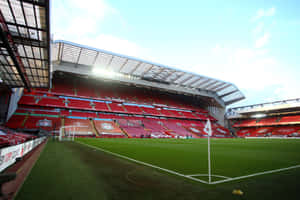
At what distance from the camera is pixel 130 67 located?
38844mm

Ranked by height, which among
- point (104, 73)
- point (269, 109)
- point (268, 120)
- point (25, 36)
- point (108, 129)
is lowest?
point (108, 129)

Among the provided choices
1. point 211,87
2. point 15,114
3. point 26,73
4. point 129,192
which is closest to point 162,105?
point 211,87

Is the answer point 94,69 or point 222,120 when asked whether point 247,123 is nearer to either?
point 222,120

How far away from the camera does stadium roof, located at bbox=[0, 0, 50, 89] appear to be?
869 centimetres

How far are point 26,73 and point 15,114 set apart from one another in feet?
61.5

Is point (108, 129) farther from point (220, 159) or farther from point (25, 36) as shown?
point (220, 159)

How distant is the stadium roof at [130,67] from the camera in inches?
1260

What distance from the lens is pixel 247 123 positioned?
54.8 meters

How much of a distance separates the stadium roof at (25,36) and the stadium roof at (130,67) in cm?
1569

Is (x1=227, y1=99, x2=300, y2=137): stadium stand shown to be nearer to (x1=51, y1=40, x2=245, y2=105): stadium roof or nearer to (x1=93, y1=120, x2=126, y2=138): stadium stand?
(x1=51, y1=40, x2=245, y2=105): stadium roof

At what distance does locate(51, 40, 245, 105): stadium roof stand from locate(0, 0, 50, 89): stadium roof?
15687 mm

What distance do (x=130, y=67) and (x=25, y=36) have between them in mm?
28290

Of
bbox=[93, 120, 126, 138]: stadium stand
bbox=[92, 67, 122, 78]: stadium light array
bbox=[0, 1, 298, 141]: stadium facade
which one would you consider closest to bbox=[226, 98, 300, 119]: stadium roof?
bbox=[0, 1, 298, 141]: stadium facade

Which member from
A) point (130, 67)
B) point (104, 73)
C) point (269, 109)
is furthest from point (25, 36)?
point (269, 109)
